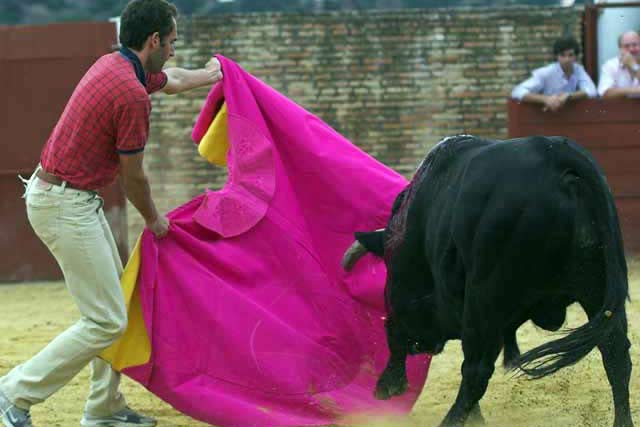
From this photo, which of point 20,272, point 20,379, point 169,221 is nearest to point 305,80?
point 20,272

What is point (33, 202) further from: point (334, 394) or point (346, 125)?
point (346, 125)

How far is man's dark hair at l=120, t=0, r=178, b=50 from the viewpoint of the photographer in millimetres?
4105

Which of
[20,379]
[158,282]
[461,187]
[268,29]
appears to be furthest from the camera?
[268,29]

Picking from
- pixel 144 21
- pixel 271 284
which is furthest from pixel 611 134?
pixel 144 21

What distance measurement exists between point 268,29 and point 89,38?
5.21ft

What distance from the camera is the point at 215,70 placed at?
16.4 feet

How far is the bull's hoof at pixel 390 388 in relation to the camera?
474cm

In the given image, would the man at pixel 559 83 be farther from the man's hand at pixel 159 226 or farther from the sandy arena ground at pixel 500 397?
the man's hand at pixel 159 226

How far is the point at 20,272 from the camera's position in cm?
912

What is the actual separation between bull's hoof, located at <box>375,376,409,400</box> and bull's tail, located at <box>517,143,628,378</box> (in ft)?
2.99

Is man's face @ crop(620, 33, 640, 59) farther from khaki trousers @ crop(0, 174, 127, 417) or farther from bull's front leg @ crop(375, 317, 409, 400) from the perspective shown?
khaki trousers @ crop(0, 174, 127, 417)

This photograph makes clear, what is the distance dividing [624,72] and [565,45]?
A: 590 mm

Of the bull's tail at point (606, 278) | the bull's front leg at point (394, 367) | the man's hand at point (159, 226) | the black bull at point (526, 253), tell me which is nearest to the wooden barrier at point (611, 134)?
the bull's front leg at point (394, 367)

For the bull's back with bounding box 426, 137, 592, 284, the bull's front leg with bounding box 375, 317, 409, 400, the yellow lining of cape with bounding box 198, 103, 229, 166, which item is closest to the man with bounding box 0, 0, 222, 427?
the yellow lining of cape with bounding box 198, 103, 229, 166
